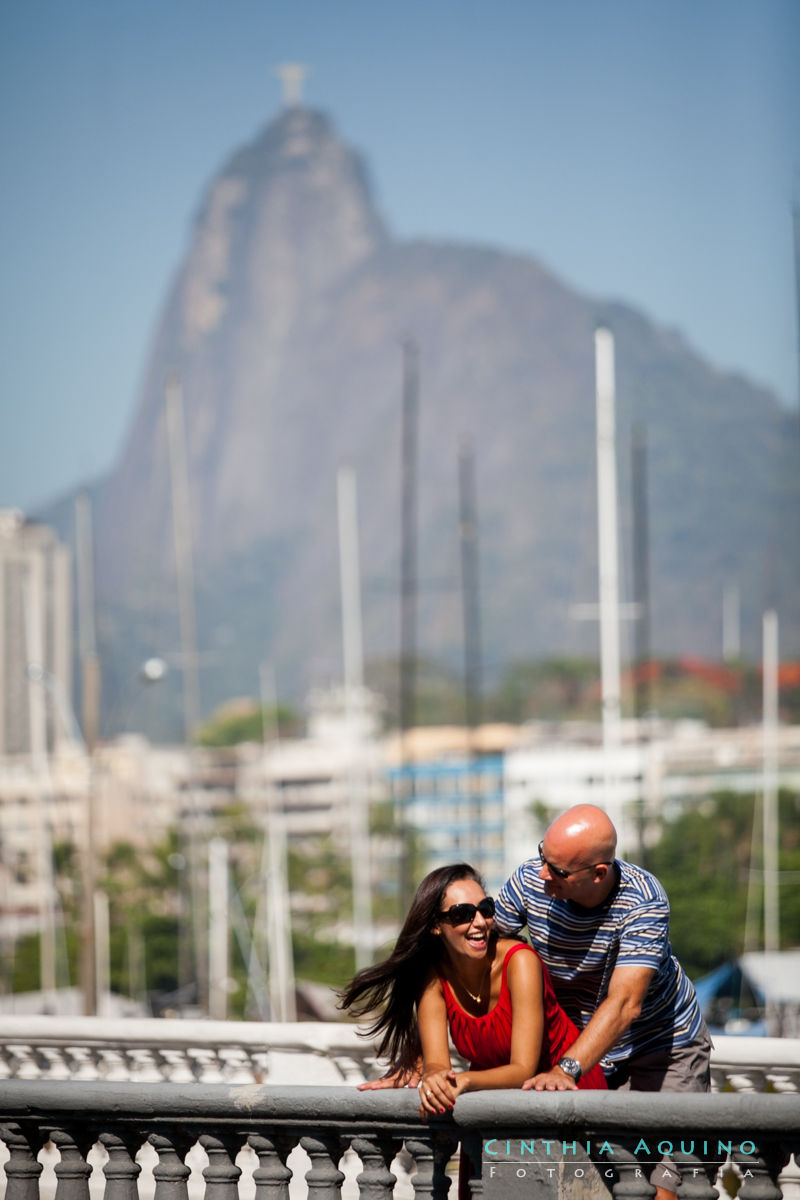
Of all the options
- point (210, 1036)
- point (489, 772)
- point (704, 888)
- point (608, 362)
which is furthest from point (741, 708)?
point (210, 1036)

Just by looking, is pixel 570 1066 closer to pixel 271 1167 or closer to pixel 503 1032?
pixel 503 1032

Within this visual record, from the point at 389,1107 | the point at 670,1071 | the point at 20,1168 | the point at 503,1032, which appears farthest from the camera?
the point at 670,1071

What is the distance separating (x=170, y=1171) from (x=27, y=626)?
33953 mm

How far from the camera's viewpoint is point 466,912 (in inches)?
167

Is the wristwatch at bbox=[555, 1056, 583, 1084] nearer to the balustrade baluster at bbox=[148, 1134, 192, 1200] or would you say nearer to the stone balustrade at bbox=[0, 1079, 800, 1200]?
the stone balustrade at bbox=[0, 1079, 800, 1200]

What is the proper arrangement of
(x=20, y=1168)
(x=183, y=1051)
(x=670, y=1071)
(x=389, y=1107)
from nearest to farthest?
(x=389, y=1107), (x=20, y=1168), (x=670, y=1071), (x=183, y=1051)

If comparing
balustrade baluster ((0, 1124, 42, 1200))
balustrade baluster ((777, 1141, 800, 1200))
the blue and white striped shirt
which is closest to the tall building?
balustrade baluster ((777, 1141, 800, 1200))

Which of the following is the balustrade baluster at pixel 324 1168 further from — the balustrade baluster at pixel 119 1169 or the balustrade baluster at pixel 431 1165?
the balustrade baluster at pixel 119 1169

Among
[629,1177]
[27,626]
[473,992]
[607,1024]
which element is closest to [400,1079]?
[473,992]

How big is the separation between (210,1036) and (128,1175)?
2563 mm

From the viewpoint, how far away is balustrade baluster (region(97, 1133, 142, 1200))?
4250 millimetres

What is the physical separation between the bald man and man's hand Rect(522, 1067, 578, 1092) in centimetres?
5

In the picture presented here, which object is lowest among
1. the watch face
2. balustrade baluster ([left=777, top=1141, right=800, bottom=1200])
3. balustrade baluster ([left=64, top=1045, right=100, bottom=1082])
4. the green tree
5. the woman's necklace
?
the green tree

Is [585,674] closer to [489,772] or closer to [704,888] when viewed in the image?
[489,772]
